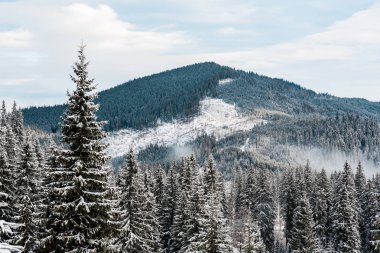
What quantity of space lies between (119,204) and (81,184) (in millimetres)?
22317

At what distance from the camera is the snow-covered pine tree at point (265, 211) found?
76.4 meters

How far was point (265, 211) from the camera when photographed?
77938 millimetres

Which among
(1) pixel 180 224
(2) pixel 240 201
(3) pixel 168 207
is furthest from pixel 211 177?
(2) pixel 240 201

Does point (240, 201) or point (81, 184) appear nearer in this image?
point (81, 184)

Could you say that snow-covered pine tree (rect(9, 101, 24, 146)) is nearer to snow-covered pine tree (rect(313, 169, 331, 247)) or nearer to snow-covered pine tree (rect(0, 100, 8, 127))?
snow-covered pine tree (rect(0, 100, 8, 127))

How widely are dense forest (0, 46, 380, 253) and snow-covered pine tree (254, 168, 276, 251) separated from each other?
18cm

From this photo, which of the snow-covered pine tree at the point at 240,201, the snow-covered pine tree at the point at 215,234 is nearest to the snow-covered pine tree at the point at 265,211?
the snow-covered pine tree at the point at 240,201

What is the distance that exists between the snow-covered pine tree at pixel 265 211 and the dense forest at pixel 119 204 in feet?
0.58

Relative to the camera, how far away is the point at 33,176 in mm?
38031

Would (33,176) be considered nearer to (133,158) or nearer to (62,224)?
(133,158)

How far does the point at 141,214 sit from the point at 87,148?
21.9m

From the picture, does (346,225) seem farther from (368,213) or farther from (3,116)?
(3,116)

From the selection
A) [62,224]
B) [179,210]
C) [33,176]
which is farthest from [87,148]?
[179,210]

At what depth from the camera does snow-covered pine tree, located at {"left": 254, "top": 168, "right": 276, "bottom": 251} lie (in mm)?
76438
